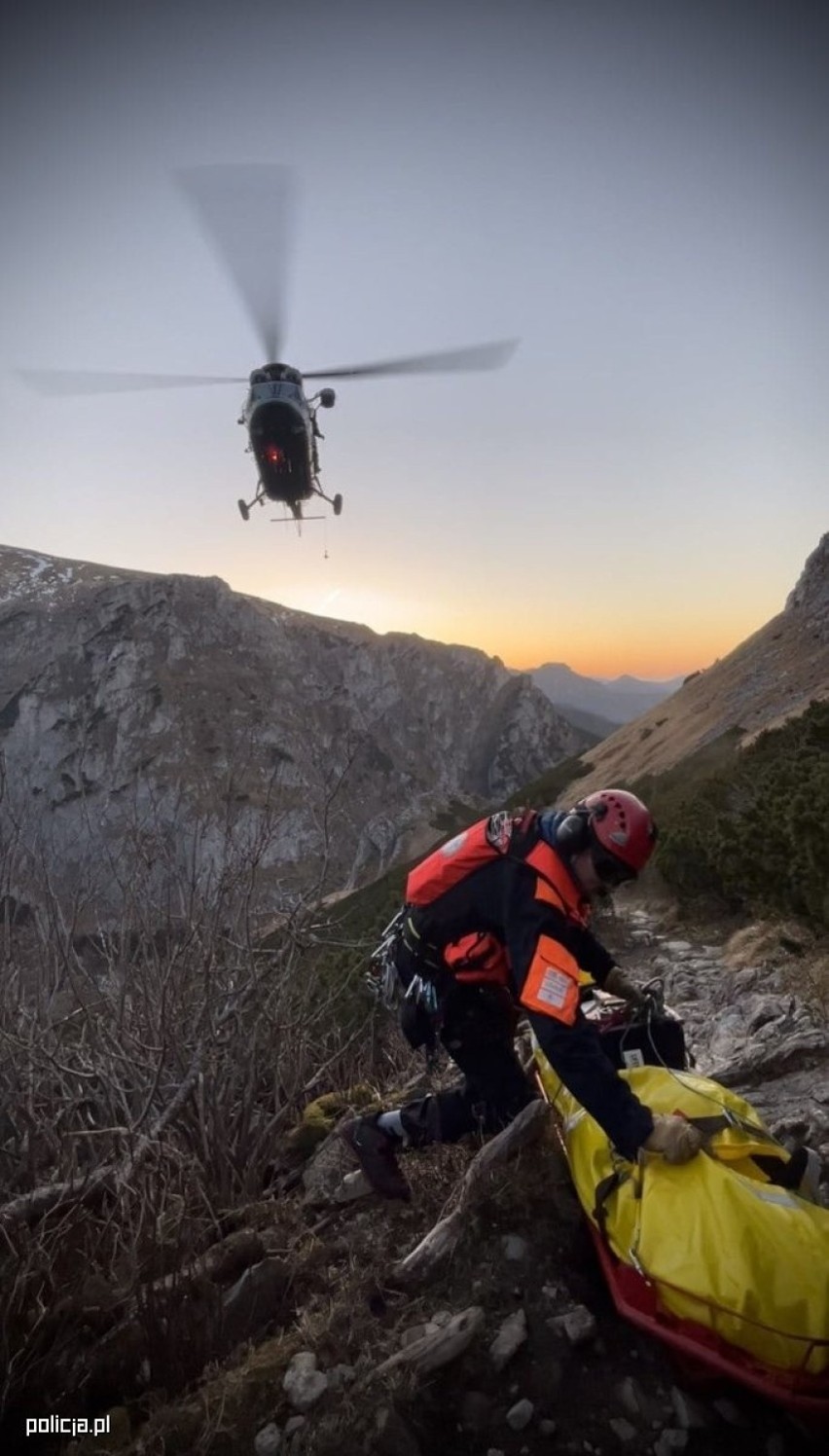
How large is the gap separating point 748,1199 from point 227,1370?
2111 millimetres

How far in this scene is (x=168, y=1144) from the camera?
4305 millimetres

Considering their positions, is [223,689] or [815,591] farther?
[223,689]

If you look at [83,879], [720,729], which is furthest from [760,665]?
[83,879]

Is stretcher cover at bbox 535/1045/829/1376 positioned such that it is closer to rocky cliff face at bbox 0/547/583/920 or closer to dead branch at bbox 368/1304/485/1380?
dead branch at bbox 368/1304/485/1380

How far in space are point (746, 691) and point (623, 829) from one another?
30.8 m

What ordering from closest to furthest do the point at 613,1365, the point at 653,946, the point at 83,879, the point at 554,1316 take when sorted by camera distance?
the point at 613,1365, the point at 554,1316, the point at 83,879, the point at 653,946

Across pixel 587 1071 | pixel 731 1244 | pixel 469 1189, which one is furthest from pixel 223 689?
pixel 731 1244

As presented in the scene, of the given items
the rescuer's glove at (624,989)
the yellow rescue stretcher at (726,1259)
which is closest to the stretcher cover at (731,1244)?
the yellow rescue stretcher at (726,1259)

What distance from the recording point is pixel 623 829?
3369 mm

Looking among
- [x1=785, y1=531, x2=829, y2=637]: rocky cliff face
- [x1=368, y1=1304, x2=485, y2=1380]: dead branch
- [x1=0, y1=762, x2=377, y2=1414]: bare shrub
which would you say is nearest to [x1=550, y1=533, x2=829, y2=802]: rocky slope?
[x1=785, y1=531, x2=829, y2=637]: rocky cliff face

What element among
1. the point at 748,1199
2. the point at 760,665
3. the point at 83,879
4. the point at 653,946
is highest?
the point at 760,665

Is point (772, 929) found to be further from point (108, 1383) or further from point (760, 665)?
point (760, 665)

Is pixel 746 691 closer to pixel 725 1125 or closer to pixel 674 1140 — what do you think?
pixel 725 1125

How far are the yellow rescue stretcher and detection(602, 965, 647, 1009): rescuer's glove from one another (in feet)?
3.25
